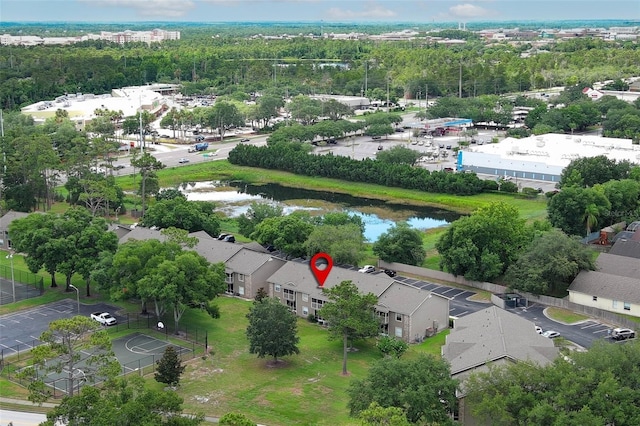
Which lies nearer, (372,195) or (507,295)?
(507,295)

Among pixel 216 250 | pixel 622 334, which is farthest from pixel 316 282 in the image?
pixel 622 334

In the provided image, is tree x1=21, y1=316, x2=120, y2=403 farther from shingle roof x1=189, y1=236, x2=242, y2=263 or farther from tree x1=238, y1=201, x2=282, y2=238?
tree x1=238, y1=201, x2=282, y2=238

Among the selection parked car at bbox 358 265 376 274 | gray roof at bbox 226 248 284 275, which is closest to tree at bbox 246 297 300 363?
gray roof at bbox 226 248 284 275

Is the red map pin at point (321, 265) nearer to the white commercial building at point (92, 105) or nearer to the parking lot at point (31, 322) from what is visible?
the parking lot at point (31, 322)

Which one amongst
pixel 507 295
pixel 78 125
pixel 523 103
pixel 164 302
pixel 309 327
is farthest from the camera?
pixel 523 103

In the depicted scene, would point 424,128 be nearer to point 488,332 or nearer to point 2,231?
point 2,231

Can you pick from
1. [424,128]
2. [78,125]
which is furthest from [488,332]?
[78,125]
